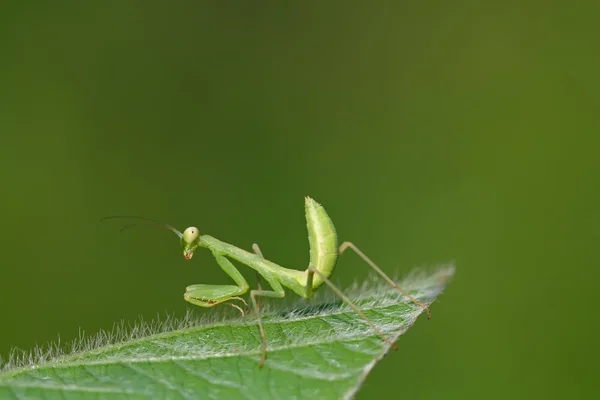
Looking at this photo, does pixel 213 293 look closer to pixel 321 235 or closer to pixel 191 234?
pixel 191 234

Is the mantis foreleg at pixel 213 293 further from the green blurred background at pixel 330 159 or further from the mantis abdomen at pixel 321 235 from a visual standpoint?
the green blurred background at pixel 330 159

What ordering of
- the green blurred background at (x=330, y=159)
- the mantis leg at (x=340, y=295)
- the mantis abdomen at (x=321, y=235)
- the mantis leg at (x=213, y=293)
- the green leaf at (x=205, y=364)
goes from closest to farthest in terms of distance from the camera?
the green leaf at (x=205, y=364), the mantis leg at (x=340, y=295), the mantis abdomen at (x=321, y=235), the mantis leg at (x=213, y=293), the green blurred background at (x=330, y=159)

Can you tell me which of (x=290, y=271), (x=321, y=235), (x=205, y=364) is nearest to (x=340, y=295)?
(x=321, y=235)

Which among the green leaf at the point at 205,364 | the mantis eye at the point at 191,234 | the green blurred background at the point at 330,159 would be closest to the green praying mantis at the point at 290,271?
the mantis eye at the point at 191,234

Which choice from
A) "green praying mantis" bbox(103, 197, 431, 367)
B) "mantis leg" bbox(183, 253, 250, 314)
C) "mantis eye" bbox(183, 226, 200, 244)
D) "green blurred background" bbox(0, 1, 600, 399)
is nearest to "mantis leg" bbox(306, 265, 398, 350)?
"green praying mantis" bbox(103, 197, 431, 367)

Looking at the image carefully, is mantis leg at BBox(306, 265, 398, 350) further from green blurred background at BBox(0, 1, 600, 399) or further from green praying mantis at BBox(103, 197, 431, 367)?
green blurred background at BBox(0, 1, 600, 399)

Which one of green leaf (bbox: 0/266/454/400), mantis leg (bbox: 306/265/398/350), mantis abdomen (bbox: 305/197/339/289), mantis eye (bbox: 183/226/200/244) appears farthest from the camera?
mantis eye (bbox: 183/226/200/244)
